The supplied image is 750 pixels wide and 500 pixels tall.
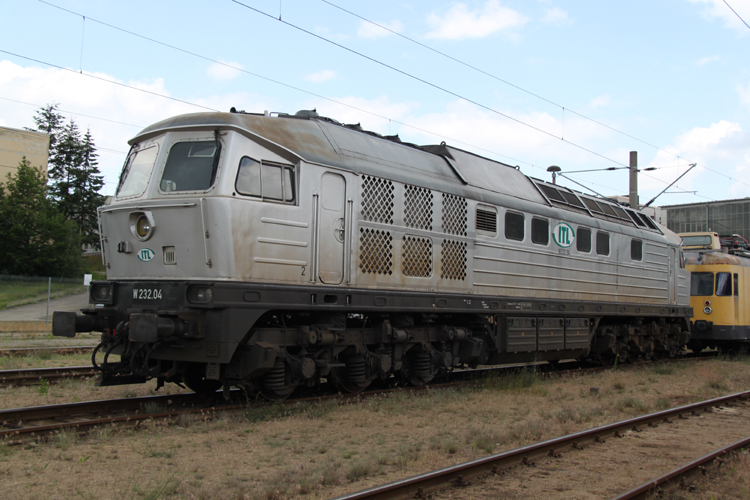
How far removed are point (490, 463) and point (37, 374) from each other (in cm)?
876

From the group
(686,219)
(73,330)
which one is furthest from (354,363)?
(686,219)

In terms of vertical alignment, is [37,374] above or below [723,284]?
below

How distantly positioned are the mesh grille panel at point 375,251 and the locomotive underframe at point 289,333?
370 mm

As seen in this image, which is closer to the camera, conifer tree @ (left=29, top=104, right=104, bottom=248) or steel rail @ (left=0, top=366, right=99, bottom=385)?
steel rail @ (left=0, top=366, right=99, bottom=385)

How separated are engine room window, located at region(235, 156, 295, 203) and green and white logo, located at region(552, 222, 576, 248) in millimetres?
6762

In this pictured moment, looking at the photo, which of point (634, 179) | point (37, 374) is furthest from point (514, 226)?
point (634, 179)

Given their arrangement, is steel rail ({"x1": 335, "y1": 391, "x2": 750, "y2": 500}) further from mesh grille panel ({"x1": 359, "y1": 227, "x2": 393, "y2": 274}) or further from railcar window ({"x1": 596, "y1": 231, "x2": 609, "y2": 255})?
Answer: railcar window ({"x1": 596, "y1": 231, "x2": 609, "y2": 255})

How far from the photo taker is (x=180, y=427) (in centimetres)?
710

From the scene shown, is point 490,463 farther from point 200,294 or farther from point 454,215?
point 454,215

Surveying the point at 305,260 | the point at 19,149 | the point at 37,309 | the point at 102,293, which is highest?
the point at 19,149

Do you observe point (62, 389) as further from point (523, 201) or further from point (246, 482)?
point (523, 201)

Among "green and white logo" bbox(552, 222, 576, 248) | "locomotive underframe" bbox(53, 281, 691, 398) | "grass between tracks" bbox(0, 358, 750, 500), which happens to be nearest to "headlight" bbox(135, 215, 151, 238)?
"locomotive underframe" bbox(53, 281, 691, 398)

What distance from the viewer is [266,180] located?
7.87 metres

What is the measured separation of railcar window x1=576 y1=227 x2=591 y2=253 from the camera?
13508mm
